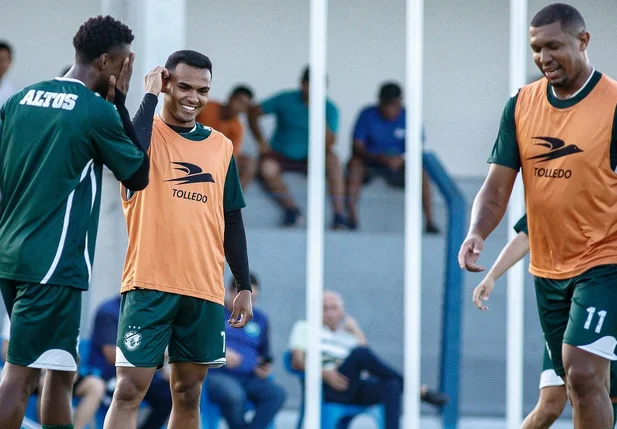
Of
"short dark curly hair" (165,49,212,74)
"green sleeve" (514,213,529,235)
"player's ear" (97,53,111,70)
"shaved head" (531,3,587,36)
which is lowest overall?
"green sleeve" (514,213,529,235)

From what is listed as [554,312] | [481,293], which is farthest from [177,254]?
[554,312]

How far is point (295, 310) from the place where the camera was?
1171 cm

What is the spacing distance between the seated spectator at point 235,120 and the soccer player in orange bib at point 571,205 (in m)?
5.84

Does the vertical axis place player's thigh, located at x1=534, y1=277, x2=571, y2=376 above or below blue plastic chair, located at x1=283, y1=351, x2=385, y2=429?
above

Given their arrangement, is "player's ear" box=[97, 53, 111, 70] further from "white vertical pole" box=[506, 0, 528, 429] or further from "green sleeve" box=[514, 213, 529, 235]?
"white vertical pole" box=[506, 0, 528, 429]

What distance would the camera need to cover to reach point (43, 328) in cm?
445

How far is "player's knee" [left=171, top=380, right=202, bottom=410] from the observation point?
5.01 metres

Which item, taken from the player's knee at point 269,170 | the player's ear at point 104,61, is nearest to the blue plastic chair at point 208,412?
the player's knee at point 269,170

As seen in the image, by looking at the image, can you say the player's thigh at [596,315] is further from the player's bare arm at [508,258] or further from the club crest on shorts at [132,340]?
the club crest on shorts at [132,340]

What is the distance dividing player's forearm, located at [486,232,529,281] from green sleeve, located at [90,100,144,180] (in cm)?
184

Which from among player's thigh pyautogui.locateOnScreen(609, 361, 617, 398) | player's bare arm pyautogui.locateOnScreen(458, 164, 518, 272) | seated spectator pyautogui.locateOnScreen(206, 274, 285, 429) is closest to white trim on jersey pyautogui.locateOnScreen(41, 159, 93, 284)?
player's bare arm pyautogui.locateOnScreen(458, 164, 518, 272)

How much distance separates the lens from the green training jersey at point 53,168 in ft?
14.7

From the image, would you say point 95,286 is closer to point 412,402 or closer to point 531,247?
point 412,402

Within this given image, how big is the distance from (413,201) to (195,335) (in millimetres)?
3817
